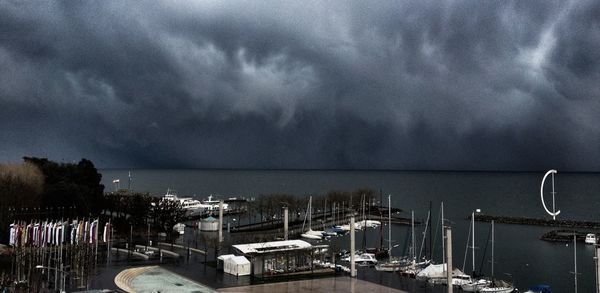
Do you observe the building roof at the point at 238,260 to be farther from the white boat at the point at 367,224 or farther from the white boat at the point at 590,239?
the white boat at the point at 590,239

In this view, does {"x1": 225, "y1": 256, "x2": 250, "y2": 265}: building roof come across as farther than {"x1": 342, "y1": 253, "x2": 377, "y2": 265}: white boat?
No

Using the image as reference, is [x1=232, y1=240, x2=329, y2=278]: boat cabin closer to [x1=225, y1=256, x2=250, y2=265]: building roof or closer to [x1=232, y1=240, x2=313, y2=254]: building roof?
[x1=232, y1=240, x2=313, y2=254]: building roof

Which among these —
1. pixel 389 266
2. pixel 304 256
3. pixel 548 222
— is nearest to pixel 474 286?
pixel 389 266

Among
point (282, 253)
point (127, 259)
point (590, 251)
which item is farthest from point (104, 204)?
point (590, 251)

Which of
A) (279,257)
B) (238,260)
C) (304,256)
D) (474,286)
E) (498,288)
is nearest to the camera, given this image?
(238,260)

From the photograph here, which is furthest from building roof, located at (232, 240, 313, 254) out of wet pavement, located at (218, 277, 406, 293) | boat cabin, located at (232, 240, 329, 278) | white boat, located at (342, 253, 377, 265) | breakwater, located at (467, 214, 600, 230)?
breakwater, located at (467, 214, 600, 230)

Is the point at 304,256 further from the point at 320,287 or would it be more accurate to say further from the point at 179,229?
the point at 179,229

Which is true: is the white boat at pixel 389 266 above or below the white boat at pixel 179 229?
below

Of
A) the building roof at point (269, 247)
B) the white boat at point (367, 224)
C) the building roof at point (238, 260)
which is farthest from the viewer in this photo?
the white boat at point (367, 224)

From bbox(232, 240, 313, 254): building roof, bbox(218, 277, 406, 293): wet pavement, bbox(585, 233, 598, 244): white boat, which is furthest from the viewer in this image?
bbox(585, 233, 598, 244): white boat

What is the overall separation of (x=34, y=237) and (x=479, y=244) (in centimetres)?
7168

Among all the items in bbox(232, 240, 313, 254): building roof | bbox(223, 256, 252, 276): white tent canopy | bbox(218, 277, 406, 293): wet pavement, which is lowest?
bbox(218, 277, 406, 293): wet pavement

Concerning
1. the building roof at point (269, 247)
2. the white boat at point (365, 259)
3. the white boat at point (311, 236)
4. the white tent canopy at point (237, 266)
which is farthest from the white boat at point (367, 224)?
the white tent canopy at point (237, 266)

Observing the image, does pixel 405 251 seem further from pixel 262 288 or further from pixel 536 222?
pixel 536 222
